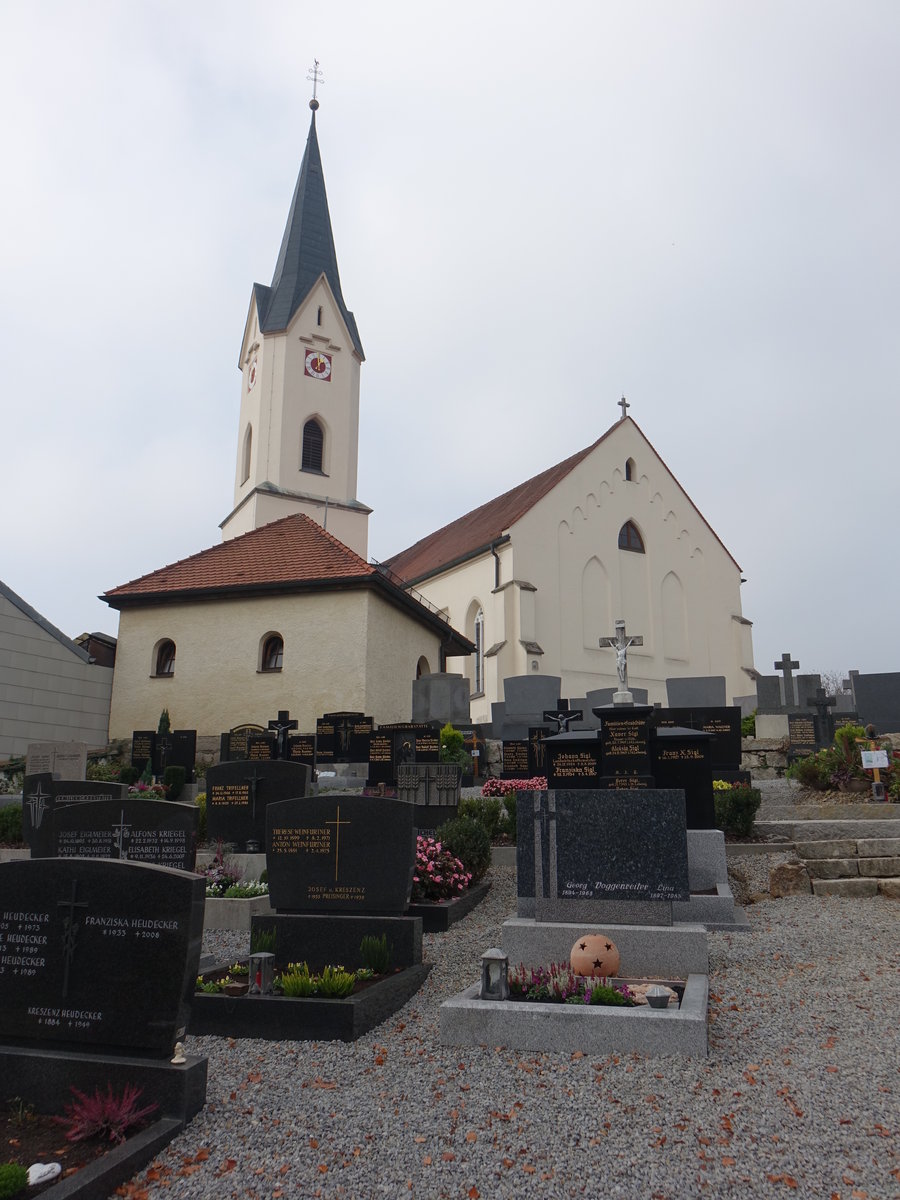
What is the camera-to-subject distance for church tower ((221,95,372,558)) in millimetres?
32406

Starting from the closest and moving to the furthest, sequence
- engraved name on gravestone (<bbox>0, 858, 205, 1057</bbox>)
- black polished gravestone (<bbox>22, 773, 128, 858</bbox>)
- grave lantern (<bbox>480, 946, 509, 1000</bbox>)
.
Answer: engraved name on gravestone (<bbox>0, 858, 205, 1057</bbox>) < grave lantern (<bbox>480, 946, 509, 1000</bbox>) < black polished gravestone (<bbox>22, 773, 128, 858</bbox>)

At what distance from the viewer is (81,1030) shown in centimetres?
431

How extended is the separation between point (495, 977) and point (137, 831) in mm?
3964

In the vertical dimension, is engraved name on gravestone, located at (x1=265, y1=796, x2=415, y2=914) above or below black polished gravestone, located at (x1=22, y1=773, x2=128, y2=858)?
below

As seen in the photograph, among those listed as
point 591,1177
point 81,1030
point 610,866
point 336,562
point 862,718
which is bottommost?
point 591,1177

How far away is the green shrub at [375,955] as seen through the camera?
6.39m

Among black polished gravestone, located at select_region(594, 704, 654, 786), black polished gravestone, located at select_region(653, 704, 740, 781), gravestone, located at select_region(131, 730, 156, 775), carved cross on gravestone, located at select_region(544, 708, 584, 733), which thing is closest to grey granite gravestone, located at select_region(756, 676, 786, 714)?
carved cross on gravestone, located at select_region(544, 708, 584, 733)

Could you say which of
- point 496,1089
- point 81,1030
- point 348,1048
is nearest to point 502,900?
point 348,1048

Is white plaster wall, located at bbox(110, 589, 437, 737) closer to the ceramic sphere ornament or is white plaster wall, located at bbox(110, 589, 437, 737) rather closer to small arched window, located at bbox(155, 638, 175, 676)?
small arched window, located at bbox(155, 638, 175, 676)

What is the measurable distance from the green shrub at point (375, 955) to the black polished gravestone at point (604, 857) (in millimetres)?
1166

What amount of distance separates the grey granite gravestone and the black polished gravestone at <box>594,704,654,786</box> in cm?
1325

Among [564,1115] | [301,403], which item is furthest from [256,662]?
[564,1115]

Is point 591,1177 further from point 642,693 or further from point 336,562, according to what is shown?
point 336,562

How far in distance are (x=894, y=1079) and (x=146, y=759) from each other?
1616 cm
